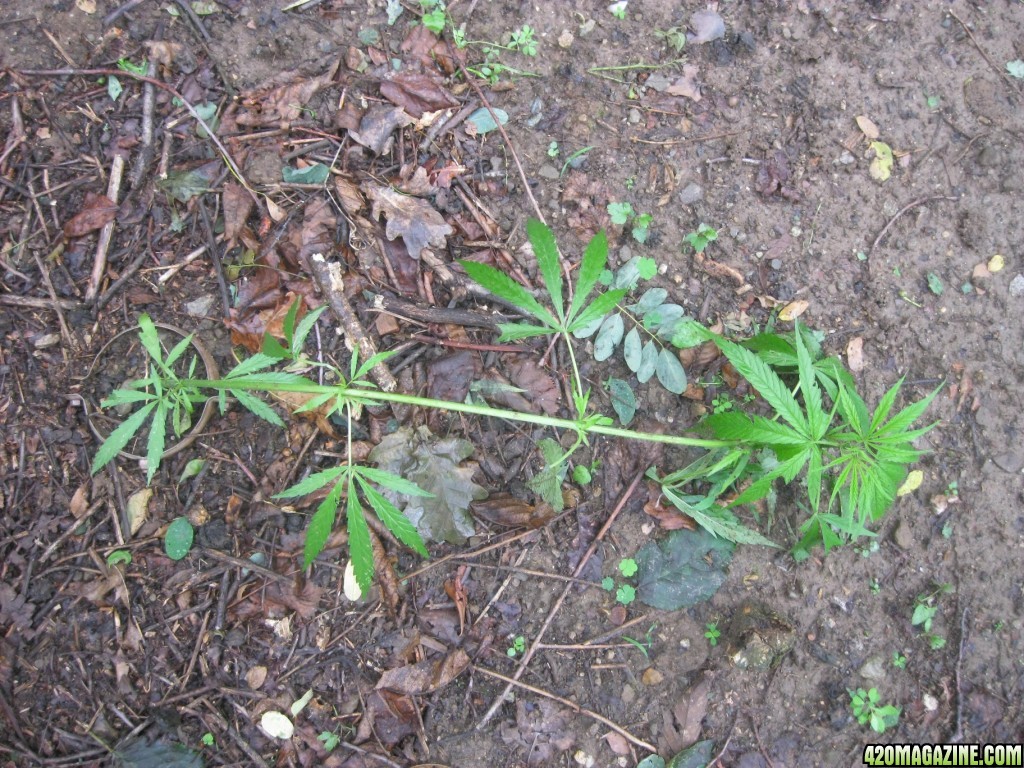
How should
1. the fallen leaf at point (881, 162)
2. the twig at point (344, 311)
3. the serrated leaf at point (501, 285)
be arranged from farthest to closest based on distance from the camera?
the fallen leaf at point (881, 162) → the twig at point (344, 311) → the serrated leaf at point (501, 285)

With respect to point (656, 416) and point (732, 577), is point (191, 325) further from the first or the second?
point (732, 577)

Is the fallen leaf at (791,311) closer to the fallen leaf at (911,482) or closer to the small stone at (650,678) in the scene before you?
the fallen leaf at (911,482)

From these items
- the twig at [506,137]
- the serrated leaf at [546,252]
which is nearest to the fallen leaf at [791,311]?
the twig at [506,137]

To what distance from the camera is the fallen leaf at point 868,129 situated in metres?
3.21

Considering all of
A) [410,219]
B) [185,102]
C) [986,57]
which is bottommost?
[410,219]

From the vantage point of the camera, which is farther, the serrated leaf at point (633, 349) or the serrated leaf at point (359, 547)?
the serrated leaf at point (633, 349)

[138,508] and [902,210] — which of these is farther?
[902,210]

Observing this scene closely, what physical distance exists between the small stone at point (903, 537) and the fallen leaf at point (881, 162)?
1.64 meters

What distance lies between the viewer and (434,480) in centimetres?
278

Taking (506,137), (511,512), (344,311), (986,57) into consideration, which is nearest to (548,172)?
(506,137)

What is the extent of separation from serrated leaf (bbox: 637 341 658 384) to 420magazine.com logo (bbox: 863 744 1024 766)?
194 centimetres

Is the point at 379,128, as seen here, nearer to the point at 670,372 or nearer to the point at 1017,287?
the point at 670,372

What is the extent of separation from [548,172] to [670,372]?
3.53ft

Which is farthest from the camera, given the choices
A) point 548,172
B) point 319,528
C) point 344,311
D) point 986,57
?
point 986,57
